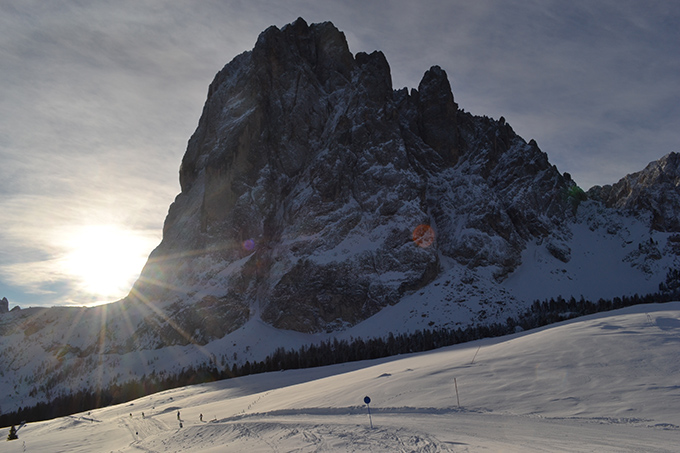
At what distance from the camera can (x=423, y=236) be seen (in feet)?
621

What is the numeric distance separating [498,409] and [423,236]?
16408 centimetres

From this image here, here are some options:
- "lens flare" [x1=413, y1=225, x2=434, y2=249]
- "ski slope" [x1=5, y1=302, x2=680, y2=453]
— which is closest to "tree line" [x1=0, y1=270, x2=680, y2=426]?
"lens flare" [x1=413, y1=225, x2=434, y2=249]

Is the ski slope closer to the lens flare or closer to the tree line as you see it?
the tree line

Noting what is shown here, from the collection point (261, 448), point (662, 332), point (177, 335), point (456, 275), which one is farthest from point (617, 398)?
point (177, 335)

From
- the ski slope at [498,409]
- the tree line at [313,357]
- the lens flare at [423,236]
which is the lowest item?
the tree line at [313,357]

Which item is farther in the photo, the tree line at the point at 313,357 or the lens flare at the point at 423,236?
the lens flare at the point at 423,236

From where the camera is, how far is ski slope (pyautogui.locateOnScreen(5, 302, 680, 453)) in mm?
21531

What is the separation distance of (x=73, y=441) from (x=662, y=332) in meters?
57.0

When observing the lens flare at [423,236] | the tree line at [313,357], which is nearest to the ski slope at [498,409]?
the tree line at [313,357]

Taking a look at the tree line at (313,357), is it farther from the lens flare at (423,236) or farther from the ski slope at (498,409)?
the ski slope at (498,409)

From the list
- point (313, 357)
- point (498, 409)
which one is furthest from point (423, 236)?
point (498, 409)

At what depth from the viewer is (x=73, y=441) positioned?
46.8 meters

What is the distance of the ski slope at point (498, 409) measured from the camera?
21531mm

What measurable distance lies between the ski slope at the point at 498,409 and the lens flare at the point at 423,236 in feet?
452
